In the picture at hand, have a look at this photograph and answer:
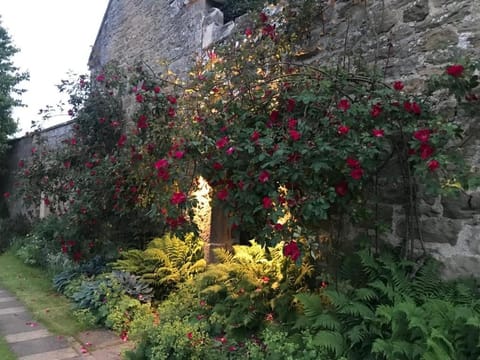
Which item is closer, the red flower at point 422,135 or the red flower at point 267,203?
the red flower at point 422,135

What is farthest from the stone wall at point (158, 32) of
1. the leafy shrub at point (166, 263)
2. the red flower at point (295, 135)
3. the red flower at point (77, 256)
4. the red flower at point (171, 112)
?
the red flower at point (77, 256)

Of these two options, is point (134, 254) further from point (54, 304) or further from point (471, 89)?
Result: point (471, 89)

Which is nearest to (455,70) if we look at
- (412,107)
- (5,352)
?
(412,107)

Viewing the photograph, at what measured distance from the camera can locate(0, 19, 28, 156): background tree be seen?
38.7ft

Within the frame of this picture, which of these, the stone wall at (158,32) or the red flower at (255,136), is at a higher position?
the stone wall at (158,32)

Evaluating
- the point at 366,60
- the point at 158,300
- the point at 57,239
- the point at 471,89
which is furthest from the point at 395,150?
the point at 57,239

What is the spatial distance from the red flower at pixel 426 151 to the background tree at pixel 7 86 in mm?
11915

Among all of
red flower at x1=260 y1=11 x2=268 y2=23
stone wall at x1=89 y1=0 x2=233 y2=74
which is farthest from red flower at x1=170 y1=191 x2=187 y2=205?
red flower at x1=260 y1=11 x2=268 y2=23

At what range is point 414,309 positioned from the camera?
2.47 m

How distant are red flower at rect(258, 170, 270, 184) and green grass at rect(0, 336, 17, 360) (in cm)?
261

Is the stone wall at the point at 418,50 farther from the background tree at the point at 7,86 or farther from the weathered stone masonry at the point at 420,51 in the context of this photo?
the background tree at the point at 7,86

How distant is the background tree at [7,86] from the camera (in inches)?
465

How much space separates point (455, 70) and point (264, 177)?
1.44m

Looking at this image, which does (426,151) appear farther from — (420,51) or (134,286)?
(134,286)
